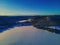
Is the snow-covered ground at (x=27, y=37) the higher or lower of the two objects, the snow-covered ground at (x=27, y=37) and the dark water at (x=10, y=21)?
the lower

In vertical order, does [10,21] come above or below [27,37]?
above

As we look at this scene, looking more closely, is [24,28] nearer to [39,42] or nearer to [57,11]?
[39,42]

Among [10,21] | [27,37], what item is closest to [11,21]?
[10,21]

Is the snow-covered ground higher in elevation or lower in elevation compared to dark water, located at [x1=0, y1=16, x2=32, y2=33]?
lower

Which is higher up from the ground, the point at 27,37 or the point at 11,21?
the point at 11,21

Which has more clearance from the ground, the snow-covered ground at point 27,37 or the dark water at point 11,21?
the dark water at point 11,21

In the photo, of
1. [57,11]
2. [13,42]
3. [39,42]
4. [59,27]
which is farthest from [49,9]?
[13,42]

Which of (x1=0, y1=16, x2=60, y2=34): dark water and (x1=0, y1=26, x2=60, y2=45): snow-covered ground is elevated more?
(x1=0, y1=16, x2=60, y2=34): dark water

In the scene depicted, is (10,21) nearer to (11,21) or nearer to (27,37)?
(11,21)

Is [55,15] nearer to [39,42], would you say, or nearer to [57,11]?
[57,11]

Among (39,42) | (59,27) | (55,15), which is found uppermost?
(55,15)

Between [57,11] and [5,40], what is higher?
[57,11]
